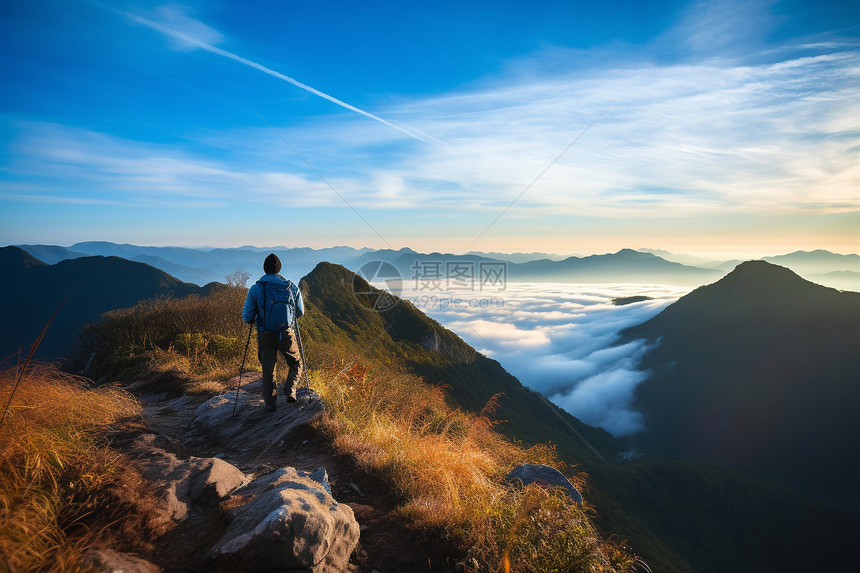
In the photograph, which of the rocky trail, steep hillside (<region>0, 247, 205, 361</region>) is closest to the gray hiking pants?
the rocky trail

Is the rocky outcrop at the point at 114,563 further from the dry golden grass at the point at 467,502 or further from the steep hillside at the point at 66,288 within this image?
the steep hillside at the point at 66,288

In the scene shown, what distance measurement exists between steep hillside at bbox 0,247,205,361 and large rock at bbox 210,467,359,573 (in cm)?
10120

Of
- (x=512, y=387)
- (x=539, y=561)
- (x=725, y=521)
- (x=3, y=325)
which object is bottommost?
(x=725, y=521)

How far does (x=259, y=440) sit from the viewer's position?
5.89 metres

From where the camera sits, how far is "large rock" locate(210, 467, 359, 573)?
8.79 ft

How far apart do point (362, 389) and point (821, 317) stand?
698 ft

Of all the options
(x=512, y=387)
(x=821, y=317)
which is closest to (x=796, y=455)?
(x=821, y=317)

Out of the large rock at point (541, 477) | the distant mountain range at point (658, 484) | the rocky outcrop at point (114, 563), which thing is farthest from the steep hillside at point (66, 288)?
the rocky outcrop at point (114, 563)

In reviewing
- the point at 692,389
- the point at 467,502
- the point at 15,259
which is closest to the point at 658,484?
the point at 467,502

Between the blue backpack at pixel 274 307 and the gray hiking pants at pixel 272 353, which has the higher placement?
the blue backpack at pixel 274 307

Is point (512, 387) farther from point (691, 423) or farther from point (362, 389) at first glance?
point (691, 423)

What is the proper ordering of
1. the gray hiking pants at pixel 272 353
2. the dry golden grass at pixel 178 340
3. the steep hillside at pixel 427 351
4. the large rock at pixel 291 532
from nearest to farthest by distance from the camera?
the large rock at pixel 291 532 → the gray hiking pants at pixel 272 353 → the dry golden grass at pixel 178 340 → the steep hillside at pixel 427 351

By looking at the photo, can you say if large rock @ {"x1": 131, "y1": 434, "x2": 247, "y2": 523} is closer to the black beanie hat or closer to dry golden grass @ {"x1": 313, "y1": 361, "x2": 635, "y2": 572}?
dry golden grass @ {"x1": 313, "y1": 361, "x2": 635, "y2": 572}

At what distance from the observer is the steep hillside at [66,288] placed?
92375mm
